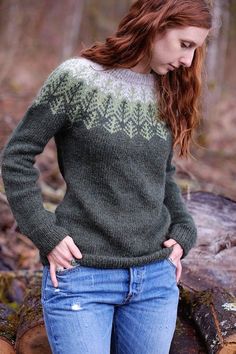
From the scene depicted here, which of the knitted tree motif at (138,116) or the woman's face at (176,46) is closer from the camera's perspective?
the woman's face at (176,46)

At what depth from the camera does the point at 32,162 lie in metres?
2.36

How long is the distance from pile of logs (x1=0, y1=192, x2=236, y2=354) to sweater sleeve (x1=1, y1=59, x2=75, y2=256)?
64 cm

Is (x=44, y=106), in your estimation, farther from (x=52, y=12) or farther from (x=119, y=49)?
(x=52, y=12)

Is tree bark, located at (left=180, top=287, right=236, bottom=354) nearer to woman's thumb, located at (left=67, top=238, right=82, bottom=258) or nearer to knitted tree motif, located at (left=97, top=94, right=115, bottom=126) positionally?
woman's thumb, located at (left=67, top=238, right=82, bottom=258)

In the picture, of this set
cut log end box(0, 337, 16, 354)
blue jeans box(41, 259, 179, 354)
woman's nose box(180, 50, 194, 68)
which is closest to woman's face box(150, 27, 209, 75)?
woman's nose box(180, 50, 194, 68)

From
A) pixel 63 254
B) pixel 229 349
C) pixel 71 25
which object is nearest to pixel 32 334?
pixel 63 254

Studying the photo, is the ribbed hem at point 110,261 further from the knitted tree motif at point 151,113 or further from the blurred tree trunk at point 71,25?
the blurred tree trunk at point 71,25

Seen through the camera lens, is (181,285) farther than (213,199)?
No

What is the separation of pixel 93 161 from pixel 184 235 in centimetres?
62

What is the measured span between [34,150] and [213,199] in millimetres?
1857

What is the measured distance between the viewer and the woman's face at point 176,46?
7.71ft

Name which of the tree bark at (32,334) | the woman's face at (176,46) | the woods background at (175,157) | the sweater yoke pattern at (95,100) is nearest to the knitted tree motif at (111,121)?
the sweater yoke pattern at (95,100)

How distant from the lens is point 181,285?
3113 mm

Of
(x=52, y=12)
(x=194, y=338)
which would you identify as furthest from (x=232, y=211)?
(x=52, y=12)
